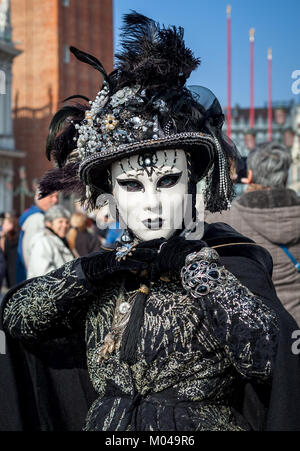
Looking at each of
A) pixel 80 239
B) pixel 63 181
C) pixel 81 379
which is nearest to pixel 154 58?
pixel 63 181

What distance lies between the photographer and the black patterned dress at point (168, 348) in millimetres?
1969

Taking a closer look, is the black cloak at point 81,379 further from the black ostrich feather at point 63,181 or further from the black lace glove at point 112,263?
the black ostrich feather at point 63,181

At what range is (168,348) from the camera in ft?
6.87

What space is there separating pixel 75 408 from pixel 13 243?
8.53 metres

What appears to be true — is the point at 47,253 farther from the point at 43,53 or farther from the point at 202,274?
the point at 43,53

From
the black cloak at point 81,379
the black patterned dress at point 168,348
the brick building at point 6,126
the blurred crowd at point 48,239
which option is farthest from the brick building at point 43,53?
the black patterned dress at point 168,348

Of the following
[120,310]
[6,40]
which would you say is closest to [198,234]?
[120,310]

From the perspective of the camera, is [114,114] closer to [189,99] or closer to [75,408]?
[189,99]

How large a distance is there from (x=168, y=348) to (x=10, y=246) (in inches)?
347

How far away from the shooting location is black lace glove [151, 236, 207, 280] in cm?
202

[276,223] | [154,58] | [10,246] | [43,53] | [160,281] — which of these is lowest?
[10,246]

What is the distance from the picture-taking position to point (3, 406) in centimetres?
227

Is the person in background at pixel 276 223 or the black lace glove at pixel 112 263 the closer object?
the black lace glove at pixel 112 263

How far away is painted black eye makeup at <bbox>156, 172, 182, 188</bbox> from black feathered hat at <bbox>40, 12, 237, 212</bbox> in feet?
0.28
